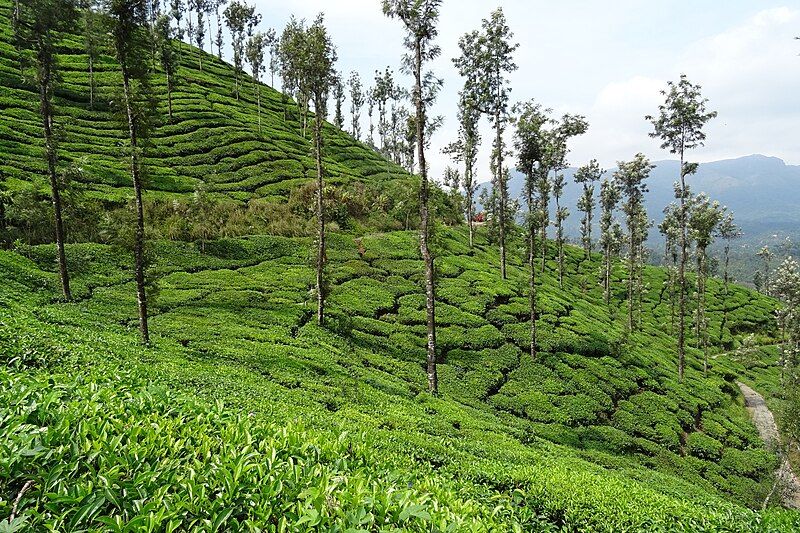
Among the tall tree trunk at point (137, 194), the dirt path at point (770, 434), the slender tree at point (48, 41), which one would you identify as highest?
the slender tree at point (48, 41)

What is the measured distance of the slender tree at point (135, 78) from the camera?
18672 mm

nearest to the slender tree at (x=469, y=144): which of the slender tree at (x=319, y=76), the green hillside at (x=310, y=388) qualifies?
the green hillside at (x=310, y=388)

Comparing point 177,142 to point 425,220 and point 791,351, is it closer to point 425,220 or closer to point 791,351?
point 425,220

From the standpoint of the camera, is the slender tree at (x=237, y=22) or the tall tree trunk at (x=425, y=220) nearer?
the tall tree trunk at (x=425, y=220)

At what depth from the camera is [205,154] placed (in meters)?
61.8

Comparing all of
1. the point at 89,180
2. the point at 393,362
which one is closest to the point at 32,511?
the point at 393,362

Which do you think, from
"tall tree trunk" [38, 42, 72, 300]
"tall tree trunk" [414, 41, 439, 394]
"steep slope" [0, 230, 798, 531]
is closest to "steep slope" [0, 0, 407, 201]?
"tall tree trunk" [38, 42, 72, 300]

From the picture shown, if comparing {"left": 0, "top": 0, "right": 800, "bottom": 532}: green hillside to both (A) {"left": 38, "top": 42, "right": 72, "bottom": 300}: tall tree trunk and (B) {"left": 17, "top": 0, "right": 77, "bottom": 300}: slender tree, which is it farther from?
(B) {"left": 17, "top": 0, "right": 77, "bottom": 300}: slender tree

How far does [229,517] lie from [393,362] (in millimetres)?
23751

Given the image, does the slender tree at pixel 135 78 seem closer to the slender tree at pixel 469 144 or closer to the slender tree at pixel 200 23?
the slender tree at pixel 469 144

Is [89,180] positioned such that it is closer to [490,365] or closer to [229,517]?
[490,365]

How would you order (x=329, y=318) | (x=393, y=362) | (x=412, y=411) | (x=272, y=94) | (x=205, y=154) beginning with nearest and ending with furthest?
1. (x=412, y=411)
2. (x=393, y=362)
3. (x=329, y=318)
4. (x=205, y=154)
5. (x=272, y=94)

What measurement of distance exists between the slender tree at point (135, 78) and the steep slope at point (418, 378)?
5.10 metres

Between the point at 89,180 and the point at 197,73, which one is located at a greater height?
the point at 197,73
